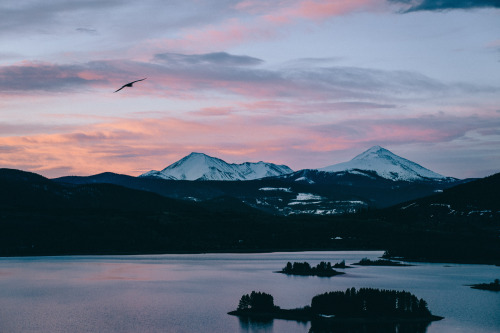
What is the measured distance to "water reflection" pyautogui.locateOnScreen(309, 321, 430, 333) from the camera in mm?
93312

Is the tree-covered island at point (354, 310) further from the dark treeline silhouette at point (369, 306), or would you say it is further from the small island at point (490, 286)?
the small island at point (490, 286)

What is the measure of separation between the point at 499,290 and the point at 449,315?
131 feet

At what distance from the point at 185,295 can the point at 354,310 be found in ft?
133

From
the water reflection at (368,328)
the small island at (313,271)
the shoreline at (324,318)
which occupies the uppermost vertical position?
the small island at (313,271)

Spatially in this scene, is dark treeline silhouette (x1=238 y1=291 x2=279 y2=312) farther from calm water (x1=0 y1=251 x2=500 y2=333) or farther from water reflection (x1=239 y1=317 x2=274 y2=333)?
calm water (x1=0 y1=251 x2=500 y2=333)

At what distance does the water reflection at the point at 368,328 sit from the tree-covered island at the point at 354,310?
7.60 ft

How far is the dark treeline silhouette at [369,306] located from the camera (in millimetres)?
102312

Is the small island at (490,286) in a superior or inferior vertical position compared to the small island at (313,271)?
inferior

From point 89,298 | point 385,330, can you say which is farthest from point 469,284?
point 89,298

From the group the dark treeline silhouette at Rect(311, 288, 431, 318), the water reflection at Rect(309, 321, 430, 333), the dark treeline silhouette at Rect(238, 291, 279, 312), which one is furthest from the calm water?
the dark treeline silhouette at Rect(311, 288, 431, 318)

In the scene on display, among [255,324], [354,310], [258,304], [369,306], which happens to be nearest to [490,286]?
[369,306]

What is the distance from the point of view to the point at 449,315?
10525 cm

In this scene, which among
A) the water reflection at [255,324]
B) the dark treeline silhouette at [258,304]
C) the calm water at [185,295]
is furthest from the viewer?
the dark treeline silhouette at [258,304]

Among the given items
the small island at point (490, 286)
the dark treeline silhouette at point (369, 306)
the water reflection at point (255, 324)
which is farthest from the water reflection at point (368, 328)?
the small island at point (490, 286)
